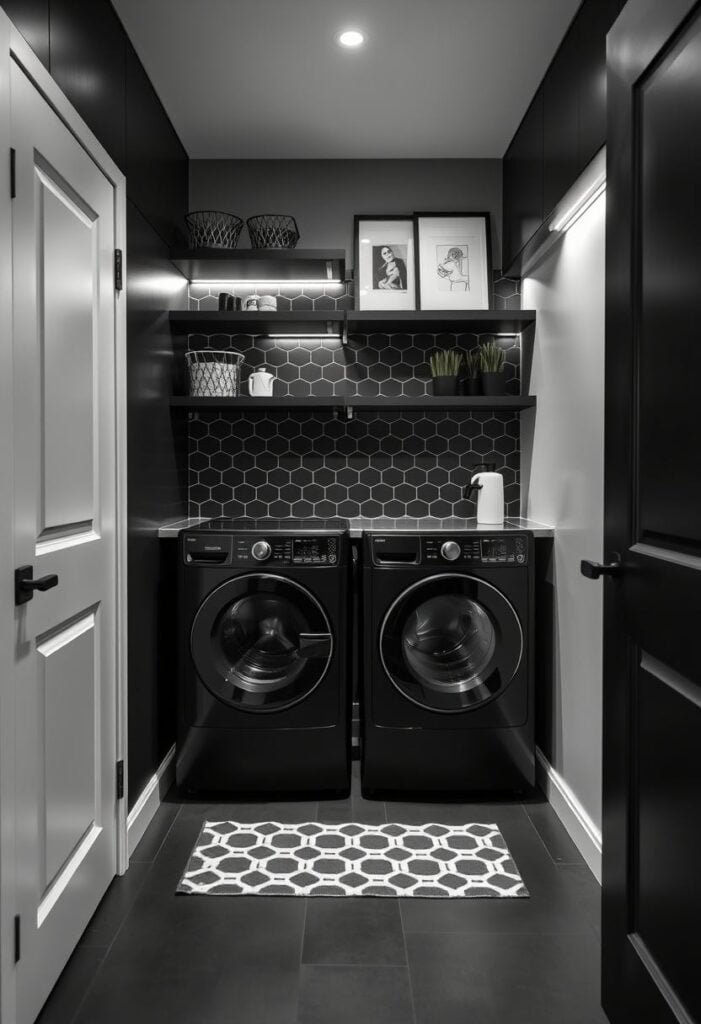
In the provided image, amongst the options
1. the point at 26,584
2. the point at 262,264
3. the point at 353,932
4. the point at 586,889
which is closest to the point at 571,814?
the point at 586,889

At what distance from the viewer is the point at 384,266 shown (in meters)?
3.09

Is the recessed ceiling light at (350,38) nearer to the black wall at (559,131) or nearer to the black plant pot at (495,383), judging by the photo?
the black wall at (559,131)

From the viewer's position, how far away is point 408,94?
8.48 feet

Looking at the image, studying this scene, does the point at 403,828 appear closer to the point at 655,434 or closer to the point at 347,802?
the point at 347,802

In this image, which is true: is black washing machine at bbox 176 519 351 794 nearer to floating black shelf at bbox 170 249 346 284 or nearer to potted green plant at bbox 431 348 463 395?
potted green plant at bbox 431 348 463 395

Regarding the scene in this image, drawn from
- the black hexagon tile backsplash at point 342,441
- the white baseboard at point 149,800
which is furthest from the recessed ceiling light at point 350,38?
the white baseboard at point 149,800

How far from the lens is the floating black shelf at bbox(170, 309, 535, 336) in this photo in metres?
2.81

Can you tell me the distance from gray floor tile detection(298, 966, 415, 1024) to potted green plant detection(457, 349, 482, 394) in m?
2.10

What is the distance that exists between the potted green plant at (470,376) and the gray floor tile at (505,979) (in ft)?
6.50

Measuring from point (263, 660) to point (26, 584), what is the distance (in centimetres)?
130

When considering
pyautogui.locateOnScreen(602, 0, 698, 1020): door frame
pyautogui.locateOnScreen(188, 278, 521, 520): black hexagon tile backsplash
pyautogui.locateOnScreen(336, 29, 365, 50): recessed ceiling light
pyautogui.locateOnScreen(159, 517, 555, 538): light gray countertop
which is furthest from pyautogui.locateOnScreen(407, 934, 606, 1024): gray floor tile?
pyautogui.locateOnScreen(336, 29, 365, 50): recessed ceiling light

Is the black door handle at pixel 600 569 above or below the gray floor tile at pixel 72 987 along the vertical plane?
above

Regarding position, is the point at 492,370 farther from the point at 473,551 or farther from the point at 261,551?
the point at 261,551

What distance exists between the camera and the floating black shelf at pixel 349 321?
281 centimetres
